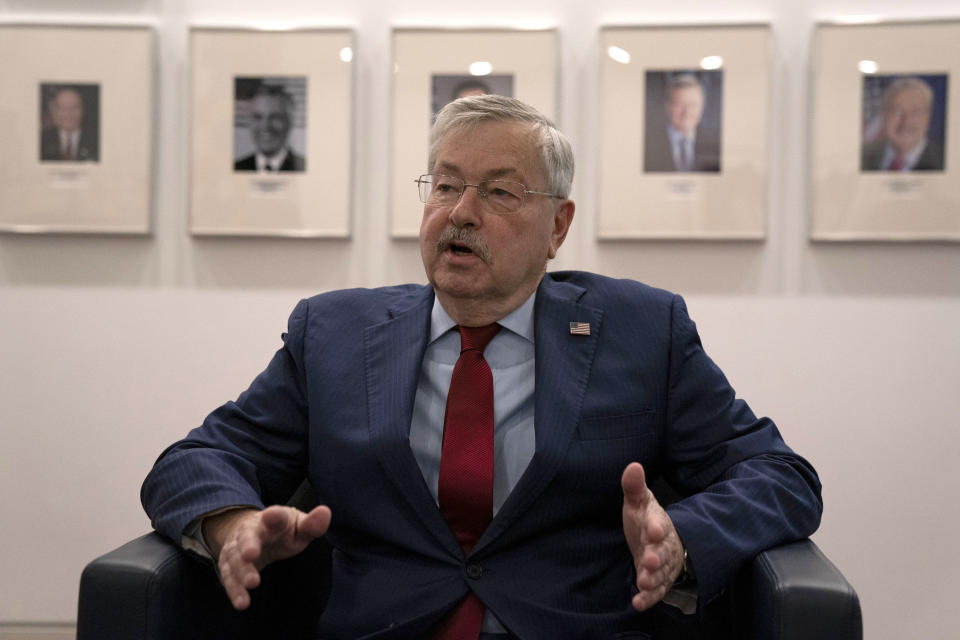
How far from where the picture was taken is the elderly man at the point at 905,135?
2812mm

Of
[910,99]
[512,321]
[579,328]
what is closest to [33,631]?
[512,321]

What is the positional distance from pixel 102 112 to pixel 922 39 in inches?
108

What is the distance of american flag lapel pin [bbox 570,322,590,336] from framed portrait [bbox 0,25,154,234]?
174 centimetres

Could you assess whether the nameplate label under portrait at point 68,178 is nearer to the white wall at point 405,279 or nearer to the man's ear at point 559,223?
the white wall at point 405,279

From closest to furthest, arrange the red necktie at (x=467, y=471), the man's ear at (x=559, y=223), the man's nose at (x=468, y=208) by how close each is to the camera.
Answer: the red necktie at (x=467, y=471) < the man's nose at (x=468, y=208) < the man's ear at (x=559, y=223)

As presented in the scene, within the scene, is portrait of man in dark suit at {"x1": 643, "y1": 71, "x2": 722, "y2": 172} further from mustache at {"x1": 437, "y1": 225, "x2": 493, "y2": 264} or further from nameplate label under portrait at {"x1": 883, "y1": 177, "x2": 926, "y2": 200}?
mustache at {"x1": 437, "y1": 225, "x2": 493, "y2": 264}

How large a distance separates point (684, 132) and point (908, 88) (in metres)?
0.72

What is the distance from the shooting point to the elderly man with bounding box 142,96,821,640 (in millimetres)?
1696

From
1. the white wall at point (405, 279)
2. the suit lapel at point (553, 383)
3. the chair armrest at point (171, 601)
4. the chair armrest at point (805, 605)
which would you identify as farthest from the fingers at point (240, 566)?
the white wall at point (405, 279)

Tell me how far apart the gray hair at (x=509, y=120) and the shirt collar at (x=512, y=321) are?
28 centimetres

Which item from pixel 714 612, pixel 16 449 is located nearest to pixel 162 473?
pixel 714 612

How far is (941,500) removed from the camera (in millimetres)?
2875

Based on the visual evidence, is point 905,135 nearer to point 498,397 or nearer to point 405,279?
point 405,279

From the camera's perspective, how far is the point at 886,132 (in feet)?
9.27
